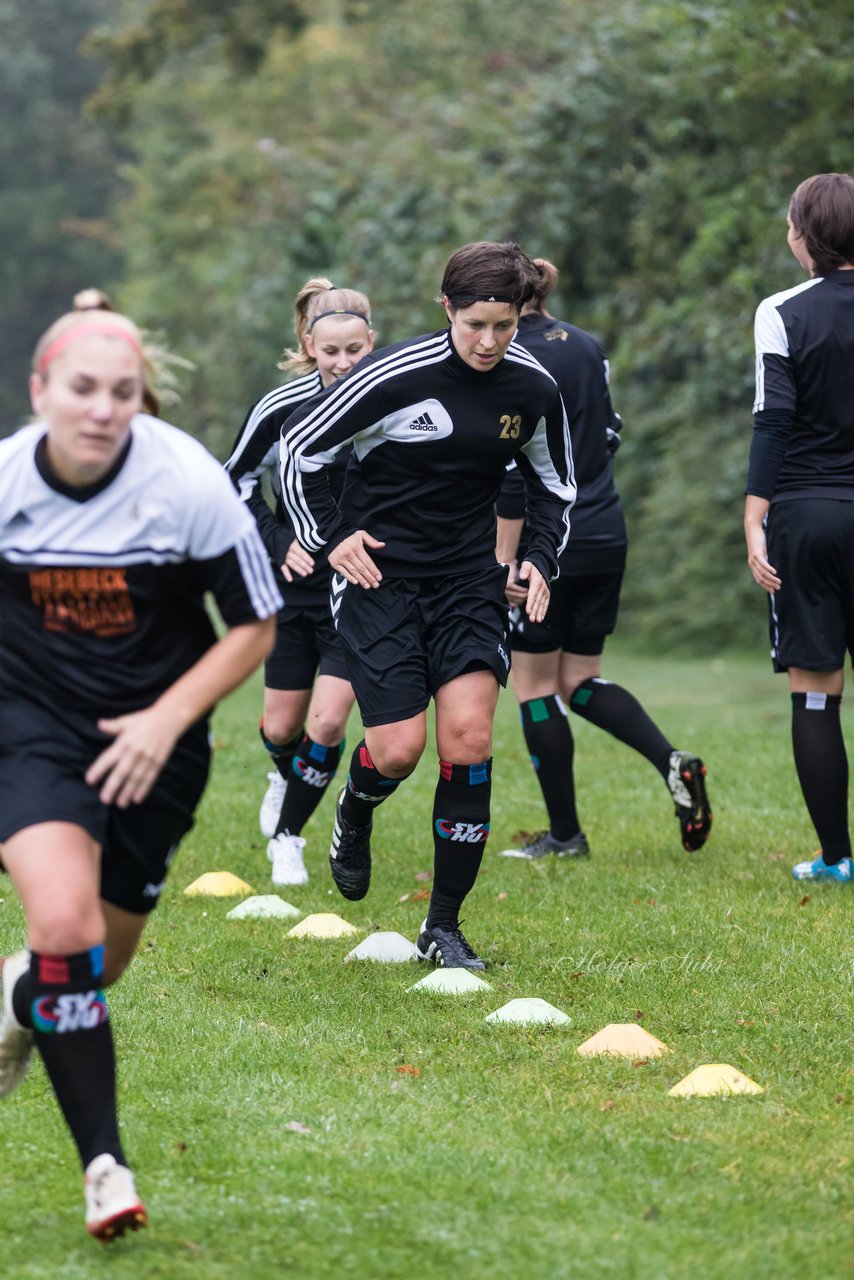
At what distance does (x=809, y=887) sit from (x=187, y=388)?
29.6m

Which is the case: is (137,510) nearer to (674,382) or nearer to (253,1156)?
(253,1156)

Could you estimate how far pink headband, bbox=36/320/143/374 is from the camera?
3.73 m

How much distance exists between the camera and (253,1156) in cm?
420

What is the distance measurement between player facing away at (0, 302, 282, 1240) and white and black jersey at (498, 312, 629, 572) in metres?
3.78

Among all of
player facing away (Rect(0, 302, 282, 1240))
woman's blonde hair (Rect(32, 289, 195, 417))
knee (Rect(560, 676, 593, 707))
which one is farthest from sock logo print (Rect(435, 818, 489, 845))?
woman's blonde hair (Rect(32, 289, 195, 417))

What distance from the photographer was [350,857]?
6648 mm

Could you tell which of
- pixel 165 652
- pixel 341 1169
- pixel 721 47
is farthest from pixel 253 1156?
pixel 721 47

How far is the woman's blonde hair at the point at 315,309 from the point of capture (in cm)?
732

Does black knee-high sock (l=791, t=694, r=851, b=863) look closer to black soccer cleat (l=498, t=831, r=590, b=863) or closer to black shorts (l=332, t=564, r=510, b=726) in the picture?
black soccer cleat (l=498, t=831, r=590, b=863)

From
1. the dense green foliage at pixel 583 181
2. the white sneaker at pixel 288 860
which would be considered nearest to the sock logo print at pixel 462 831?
the white sneaker at pixel 288 860

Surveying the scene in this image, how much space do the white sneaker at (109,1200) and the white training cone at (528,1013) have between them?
1883 mm

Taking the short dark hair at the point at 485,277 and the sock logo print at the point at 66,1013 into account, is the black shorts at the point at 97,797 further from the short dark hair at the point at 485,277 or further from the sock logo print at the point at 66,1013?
the short dark hair at the point at 485,277

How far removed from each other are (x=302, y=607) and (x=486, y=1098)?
3.43 meters

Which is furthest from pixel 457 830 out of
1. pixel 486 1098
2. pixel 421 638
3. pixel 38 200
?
pixel 38 200
